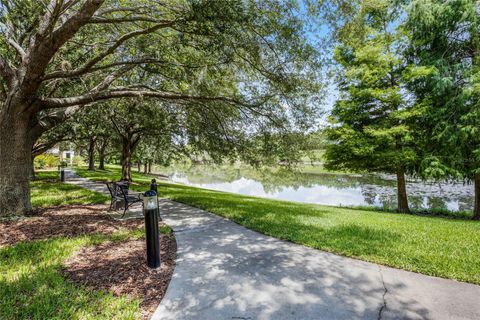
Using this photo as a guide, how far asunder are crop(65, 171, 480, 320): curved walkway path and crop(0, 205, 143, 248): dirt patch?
2663 mm

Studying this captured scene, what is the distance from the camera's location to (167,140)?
51.6ft

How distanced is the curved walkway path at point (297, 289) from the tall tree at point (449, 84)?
8.82 meters

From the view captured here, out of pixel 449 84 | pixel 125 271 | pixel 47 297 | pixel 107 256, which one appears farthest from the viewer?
pixel 449 84

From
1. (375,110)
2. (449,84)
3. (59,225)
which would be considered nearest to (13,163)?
(59,225)

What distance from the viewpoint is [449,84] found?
34.4 feet

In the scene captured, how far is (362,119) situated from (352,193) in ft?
39.6

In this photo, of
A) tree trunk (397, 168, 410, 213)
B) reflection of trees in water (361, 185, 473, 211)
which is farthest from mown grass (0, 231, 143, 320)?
reflection of trees in water (361, 185, 473, 211)

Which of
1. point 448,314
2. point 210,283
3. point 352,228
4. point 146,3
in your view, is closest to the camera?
point 448,314

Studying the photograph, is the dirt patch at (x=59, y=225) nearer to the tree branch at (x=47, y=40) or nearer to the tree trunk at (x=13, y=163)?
A: the tree trunk at (x=13, y=163)

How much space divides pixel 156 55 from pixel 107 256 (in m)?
5.83

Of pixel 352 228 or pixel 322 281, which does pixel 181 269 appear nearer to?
pixel 322 281

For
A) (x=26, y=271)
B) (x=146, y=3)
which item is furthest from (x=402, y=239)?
(x=146, y=3)

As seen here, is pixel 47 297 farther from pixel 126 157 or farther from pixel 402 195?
pixel 402 195

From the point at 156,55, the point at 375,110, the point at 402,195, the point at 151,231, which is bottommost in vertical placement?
the point at 402,195
